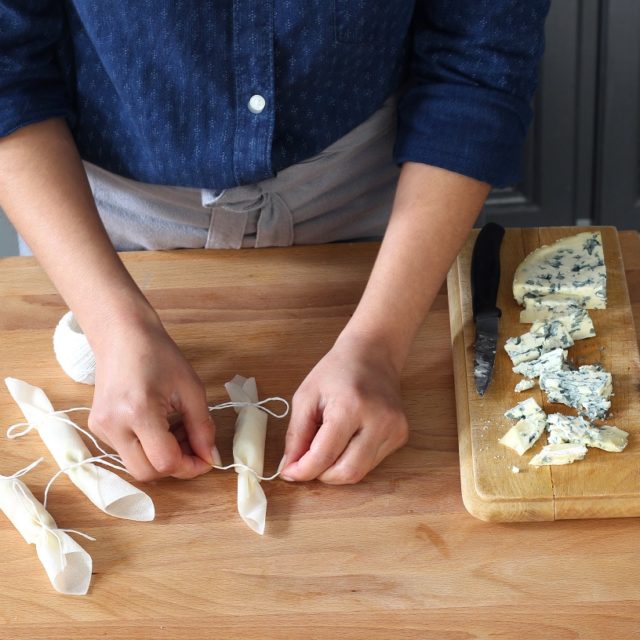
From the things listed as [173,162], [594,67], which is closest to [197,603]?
[173,162]

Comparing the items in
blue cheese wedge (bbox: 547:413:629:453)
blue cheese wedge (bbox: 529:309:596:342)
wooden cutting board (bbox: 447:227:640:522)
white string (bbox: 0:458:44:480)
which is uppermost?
blue cheese wedge (bbox: 529:309:596:342)

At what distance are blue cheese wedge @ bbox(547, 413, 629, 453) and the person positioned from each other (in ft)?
0.49

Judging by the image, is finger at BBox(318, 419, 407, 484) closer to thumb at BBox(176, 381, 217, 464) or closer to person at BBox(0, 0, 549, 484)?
person at BBox(0, 0, 549, 484)

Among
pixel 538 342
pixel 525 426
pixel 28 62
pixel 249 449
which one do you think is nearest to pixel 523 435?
pixel 525 426

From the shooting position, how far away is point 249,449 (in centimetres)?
93

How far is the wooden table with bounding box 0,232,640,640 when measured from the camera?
79 centimetres

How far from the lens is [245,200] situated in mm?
1188

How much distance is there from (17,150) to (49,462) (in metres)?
0.35

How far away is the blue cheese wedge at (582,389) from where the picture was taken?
3.12 ft

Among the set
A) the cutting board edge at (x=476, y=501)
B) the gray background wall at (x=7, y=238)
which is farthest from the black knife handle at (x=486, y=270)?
the gray background wall at (x=7, y=238)

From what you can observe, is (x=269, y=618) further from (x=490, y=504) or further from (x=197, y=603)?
(x=490, y=504)

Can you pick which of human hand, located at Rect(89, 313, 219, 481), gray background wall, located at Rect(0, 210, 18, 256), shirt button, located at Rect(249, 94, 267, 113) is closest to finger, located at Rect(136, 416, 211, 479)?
human hand, located at Rect(89, 313, 219, 481)

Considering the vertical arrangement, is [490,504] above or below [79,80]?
below

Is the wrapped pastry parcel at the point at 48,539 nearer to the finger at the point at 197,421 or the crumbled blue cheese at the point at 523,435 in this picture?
the finger at the point at 197,421
